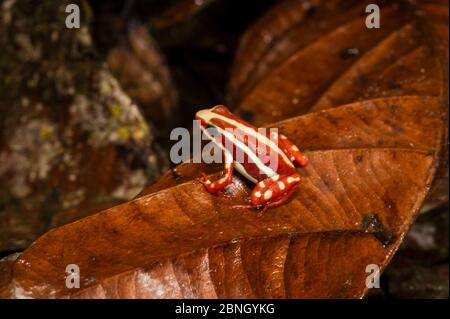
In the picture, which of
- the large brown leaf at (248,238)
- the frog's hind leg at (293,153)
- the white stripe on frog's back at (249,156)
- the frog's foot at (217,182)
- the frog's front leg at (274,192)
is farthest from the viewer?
the white stripe on frog's back at (249,156)

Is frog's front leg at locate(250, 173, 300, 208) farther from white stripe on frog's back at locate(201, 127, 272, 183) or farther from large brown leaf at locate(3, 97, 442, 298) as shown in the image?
white stripe on frog's back at locate(201, 127, 272, 183)

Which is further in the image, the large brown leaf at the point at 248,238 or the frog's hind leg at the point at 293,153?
the frog's hind leg at the point at 293,153

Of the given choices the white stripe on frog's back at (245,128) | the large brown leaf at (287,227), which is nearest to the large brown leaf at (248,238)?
the large brown leaf at (287,227)

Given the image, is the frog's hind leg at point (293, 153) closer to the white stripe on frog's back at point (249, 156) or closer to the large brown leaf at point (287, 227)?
the large brown leaf at point (287, 227)

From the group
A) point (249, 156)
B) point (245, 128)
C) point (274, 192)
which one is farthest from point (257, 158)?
point (274, 192)

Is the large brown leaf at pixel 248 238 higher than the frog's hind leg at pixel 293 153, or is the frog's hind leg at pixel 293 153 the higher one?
the frog's hind leg at pixel 293 153

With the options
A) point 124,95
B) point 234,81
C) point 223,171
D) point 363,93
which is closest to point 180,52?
point 234,81

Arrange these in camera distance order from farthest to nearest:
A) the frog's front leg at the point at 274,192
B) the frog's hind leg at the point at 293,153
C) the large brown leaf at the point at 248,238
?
1. the frog's hind leg at the point at 293,153
2. the frog's front leg at the point at 274,192
3. the large brown leaf at the point at 248,238

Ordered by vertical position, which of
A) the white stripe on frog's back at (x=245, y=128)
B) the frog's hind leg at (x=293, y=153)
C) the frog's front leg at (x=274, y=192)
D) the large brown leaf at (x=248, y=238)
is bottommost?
the large brown leaf at (x=248, y=238)
